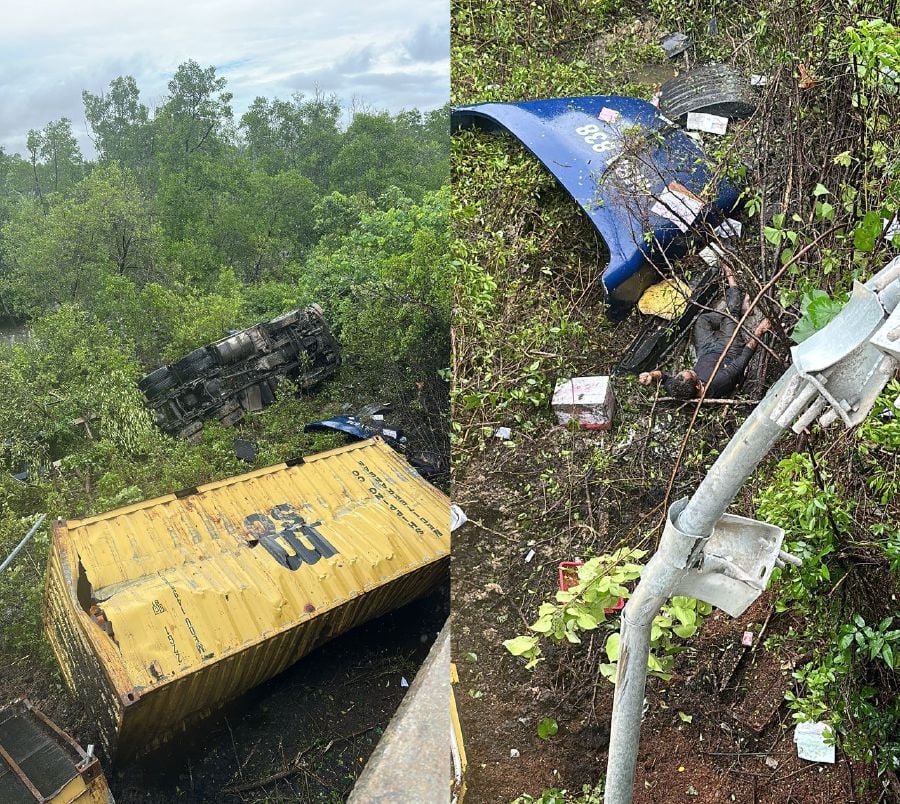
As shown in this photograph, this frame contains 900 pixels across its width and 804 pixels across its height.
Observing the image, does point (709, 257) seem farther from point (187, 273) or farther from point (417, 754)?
point (187, 273)

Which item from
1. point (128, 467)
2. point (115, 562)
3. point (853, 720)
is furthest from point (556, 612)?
point (128, 467)

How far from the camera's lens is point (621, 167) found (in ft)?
11.5

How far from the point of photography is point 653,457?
3.03 meters

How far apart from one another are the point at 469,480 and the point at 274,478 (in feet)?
4.91

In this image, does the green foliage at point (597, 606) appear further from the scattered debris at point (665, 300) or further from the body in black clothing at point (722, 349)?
the scattered debris at point (665, 300)

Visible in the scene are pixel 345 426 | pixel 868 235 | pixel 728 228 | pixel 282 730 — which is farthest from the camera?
pixel 345 426

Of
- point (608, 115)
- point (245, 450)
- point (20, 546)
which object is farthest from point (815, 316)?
point (245, 450)

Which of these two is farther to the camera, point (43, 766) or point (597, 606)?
point (43, 766)

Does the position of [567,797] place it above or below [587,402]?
below

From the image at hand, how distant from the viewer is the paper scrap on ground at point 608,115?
3.74 metres

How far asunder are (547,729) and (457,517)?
3.25 feet

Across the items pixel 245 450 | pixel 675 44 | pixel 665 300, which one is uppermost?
pixel 675 44

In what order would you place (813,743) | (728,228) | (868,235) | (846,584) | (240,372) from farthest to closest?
1. (240,372)
2. (728,228)
3. (813,743)
4. (846,584)
5. (868,235)

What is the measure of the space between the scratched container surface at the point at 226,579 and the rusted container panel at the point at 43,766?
0.19 m
